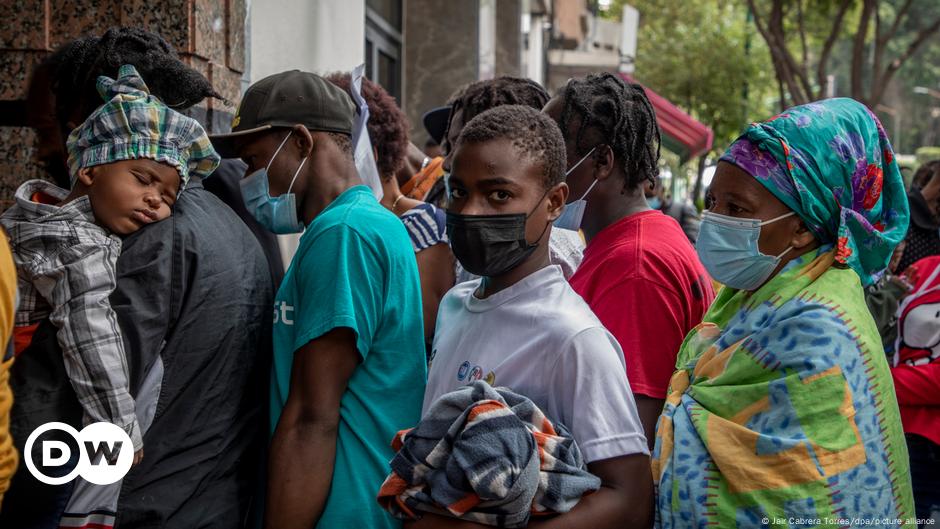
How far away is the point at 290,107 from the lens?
294 centimetres

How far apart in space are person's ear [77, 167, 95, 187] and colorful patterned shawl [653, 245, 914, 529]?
161 centimetres

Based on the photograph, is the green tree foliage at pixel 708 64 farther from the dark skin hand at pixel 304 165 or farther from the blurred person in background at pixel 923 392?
the dark skin hand at pixel 304 165

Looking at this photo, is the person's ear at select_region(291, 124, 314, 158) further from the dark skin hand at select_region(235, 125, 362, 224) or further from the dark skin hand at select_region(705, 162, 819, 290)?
the dark skin hand at select_region(705, 162, 819, 290)

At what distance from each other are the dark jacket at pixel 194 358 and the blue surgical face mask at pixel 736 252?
50.3 inches

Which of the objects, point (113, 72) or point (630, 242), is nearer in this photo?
point (113, 72)

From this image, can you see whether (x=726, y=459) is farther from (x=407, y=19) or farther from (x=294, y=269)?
(x=407, y=19)

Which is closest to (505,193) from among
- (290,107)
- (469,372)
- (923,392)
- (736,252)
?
(469,372)

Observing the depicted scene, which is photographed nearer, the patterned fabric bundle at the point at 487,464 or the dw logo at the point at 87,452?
the patterned fabric bundle at the point at 487,464

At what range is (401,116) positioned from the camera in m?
4.26

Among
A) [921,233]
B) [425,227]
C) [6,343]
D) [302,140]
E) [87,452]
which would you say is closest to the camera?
[6,343]

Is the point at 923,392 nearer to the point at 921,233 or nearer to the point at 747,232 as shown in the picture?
the point at 747,232

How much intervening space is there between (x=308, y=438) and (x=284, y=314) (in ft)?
1.15

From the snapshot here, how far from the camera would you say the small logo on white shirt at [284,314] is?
2.67 m

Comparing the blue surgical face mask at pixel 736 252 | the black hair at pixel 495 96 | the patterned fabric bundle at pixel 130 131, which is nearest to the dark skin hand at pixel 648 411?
the blue surgical face mask at pixel 736 252
